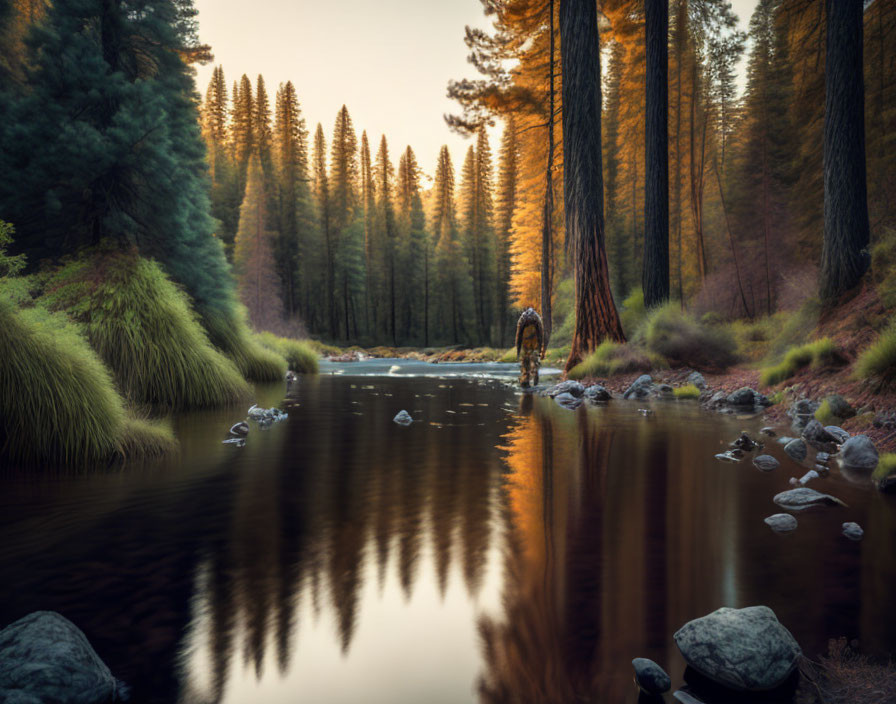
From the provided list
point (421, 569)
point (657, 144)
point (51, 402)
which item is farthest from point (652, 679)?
point (657, 144)

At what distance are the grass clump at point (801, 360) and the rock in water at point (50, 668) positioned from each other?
8084 mm

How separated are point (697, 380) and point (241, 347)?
9068 mm

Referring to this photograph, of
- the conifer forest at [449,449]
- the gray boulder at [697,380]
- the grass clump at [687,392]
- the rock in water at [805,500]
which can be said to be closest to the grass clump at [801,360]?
the conifer forest at [449,449]

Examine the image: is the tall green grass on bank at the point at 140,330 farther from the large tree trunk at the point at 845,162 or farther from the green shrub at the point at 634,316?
the large tree trunk at the point at 845,162

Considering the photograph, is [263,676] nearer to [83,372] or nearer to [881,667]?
[881,667]

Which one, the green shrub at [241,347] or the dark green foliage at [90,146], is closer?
the dark green foliage at [90,146]

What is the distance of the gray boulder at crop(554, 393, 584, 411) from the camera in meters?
8.38

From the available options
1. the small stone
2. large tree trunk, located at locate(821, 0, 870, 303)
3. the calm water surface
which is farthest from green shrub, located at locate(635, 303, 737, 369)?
the small stone

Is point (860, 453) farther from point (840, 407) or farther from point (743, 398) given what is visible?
point (743, 398)

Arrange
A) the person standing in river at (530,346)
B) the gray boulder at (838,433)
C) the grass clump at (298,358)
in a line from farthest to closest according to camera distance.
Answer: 1. the grass clump at (298,358)
2. the person standing in river at (530,346)
3. the gray boulder at (838,433)

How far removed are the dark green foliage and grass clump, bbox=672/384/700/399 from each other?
30.3 feet

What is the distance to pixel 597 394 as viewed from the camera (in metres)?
9.12

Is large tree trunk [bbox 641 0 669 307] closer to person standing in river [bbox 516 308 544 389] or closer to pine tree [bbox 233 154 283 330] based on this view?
person standing in river [bbox 516 308 544 389]

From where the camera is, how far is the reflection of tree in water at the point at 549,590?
1619 mm
